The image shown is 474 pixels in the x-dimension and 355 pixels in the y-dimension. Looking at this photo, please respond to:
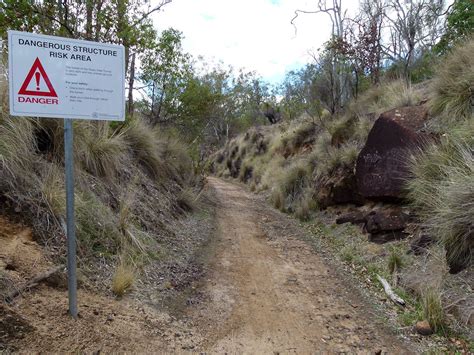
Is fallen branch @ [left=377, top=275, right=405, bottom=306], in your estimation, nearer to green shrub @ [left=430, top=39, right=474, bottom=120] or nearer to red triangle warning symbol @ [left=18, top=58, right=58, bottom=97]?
green shrub @ [left=430, top=39, right=474, bottom=120]

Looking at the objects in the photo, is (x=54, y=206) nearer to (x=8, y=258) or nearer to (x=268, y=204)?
(x=8, y=258)

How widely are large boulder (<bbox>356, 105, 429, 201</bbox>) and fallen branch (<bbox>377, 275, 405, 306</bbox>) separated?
2.03 metres

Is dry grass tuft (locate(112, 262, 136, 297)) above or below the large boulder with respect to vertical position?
below

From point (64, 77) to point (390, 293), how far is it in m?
4.34

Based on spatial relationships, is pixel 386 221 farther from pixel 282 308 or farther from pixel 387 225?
pixel 282 308

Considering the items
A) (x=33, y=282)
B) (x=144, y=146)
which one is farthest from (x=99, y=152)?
(x=33, y=282)

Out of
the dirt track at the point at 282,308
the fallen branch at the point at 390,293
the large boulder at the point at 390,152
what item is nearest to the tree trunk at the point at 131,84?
the dirt track at the point at 282,308

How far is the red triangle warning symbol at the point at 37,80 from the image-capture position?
269cm

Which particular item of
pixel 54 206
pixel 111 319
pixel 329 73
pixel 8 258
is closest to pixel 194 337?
pixel 111 319

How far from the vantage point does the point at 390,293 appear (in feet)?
14.4

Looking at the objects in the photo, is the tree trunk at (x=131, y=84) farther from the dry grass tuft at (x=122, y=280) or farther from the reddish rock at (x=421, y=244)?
the reddish rock at (x=421, y=244)

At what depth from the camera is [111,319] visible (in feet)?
10.7

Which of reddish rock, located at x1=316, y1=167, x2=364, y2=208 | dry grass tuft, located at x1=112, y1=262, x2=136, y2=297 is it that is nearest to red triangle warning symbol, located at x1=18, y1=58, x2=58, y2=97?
dry grass tuft, located at x1=112, y1=262, x2=136, y2=297

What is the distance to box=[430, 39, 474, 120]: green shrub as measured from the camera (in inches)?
236
